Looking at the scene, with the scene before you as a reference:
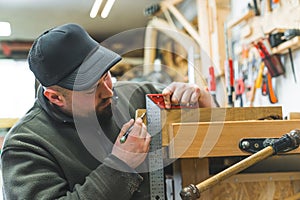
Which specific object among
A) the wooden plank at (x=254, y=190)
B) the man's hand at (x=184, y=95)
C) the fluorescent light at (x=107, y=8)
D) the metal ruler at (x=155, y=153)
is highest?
the fluorescent light at (x=107, y=8)

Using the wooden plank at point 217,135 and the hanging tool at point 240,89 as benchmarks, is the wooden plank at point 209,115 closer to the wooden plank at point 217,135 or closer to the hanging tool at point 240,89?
the wooden plank at point 217,135

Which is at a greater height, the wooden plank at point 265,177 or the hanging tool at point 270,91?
the hanging tool at point 270,91

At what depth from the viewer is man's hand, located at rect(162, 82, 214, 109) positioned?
969 millimetres

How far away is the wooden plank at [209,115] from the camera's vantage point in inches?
35.1

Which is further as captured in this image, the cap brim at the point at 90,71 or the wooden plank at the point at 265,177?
the cap brim at the point at 90,71

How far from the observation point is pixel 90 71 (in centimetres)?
108

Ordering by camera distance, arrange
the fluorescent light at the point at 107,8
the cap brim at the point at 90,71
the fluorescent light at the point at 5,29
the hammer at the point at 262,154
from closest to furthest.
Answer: the hammer at the point at 262,154, the cap brim at the point at 90,71, the fluorescent light at the point at 107,8, the fluorescent light at the point at 5,29

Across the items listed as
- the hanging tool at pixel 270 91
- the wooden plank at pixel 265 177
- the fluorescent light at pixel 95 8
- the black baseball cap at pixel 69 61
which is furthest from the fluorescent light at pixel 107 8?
the wooden plank at pixel 265 177

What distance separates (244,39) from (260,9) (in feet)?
0.67

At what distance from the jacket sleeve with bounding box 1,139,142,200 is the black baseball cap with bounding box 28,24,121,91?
7.7 inches

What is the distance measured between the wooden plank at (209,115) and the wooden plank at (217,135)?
27 mm

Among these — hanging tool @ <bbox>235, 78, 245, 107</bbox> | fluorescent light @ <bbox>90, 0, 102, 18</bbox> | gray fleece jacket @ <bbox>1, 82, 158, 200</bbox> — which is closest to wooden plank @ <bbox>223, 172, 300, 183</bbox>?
gray fleece jacket @ <bbox>1, 82, 158, 200</bbox>

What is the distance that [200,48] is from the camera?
2637 mm

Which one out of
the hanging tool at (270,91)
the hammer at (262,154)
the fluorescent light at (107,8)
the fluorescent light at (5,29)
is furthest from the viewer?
the fluorescent light at (5,29)
